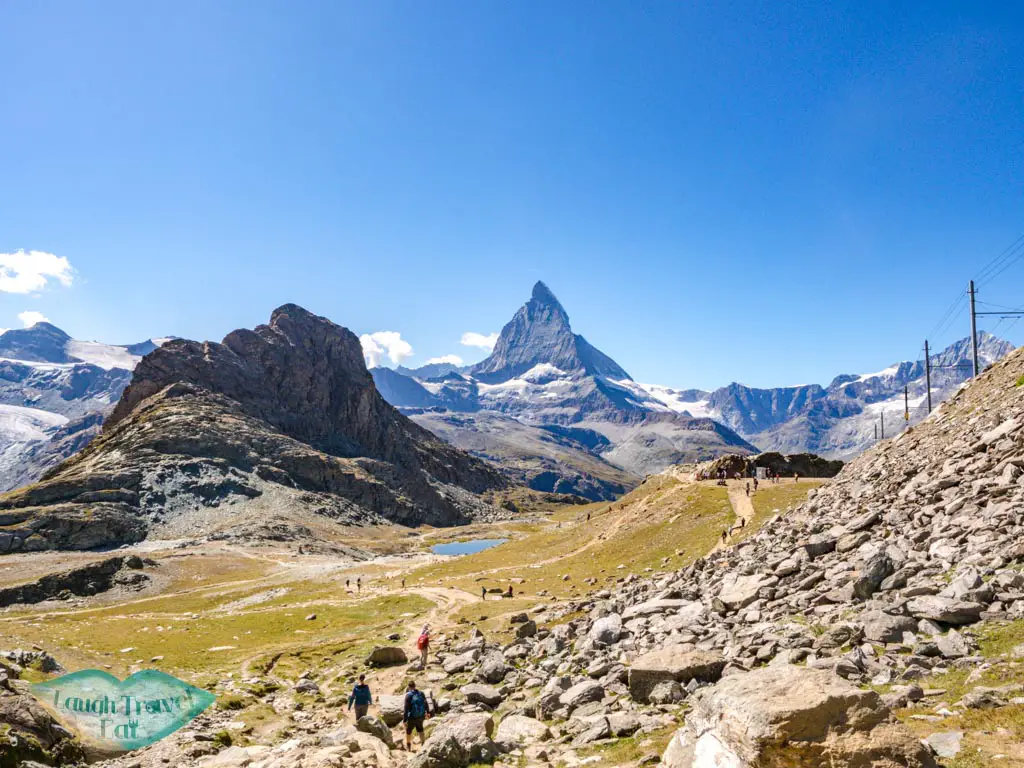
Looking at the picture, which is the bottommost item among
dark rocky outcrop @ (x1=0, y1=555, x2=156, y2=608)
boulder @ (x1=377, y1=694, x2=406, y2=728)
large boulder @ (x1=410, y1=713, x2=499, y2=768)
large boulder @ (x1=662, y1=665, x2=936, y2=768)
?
dark rocky outcrop @ (x1=0, y1=555, x2=156, y2=608)

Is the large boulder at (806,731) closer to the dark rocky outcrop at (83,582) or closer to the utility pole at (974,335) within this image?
the utility pole at (974,335)

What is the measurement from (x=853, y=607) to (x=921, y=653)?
562cm

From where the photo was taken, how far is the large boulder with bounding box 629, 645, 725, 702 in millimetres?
21562

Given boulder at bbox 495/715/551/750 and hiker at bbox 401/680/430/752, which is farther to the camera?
hiker at bbox 401/680/430/752

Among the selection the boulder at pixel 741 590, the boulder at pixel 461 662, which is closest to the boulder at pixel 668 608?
the boulder at pixel 741 590

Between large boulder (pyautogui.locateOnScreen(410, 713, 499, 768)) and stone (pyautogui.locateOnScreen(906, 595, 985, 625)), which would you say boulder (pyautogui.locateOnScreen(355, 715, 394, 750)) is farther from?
stone (pyautogui.locateOnScreen(906, 595, 985, 625))

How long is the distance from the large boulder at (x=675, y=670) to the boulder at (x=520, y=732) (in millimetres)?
3697

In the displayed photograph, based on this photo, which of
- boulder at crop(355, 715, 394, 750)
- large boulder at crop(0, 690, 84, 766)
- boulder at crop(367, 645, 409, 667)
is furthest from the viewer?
boulder at crop(367, 645, 409, 667)

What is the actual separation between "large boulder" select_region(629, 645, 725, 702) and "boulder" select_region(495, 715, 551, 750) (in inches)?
146

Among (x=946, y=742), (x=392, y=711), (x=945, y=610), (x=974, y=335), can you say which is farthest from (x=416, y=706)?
(x=974, y=335)

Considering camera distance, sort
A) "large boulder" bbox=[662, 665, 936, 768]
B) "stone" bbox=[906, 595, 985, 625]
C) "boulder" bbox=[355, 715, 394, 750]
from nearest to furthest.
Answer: "large boulder" bbox=[662, 665, 936, 768] < "stone" bbox=[906, 595, 985, 625] < "boulder" bbox=[355, 715, 394, 750]

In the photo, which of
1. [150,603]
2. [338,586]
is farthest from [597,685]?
[150,603]

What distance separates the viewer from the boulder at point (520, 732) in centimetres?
Result: 2133

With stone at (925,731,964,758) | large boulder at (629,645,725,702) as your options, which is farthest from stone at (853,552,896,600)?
stone at (925,731,964,758)
